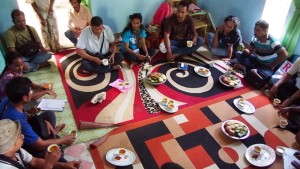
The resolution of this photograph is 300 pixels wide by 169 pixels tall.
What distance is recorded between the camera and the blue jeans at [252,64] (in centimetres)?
456

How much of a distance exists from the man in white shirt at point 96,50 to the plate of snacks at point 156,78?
76 centimetres

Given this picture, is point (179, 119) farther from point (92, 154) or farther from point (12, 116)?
point (12, 116)

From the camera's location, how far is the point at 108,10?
5586mm

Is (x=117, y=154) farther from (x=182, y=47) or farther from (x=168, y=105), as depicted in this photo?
(x=182, y=47)

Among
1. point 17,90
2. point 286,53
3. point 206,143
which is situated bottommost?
point 206,143

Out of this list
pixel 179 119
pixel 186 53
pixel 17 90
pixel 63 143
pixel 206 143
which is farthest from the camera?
pixel 186 53

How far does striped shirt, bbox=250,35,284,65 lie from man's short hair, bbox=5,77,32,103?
4.07 m

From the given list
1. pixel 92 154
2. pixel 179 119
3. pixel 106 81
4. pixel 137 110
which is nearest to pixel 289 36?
pixel 179 119

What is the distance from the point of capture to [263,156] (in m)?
3.19

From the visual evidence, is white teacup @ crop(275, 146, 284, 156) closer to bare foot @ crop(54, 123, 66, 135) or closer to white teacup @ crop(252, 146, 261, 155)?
white teacup @ crop(252, 146, 261, 155)

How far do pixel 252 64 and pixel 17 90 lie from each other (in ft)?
13.9

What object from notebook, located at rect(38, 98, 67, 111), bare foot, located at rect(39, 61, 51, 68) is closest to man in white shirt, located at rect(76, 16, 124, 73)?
bare foot, located at rect(39, 61, 51, 68)

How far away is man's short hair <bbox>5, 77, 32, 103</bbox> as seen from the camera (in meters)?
2.49

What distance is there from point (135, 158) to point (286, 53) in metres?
3.30
